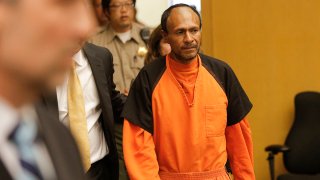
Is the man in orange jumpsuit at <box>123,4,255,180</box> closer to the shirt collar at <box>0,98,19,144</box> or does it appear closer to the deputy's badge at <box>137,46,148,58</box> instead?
the deputy's badge at <box>137,46,148,58</box>

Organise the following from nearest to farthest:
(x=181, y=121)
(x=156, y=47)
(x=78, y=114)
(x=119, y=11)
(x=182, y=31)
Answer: (x=78, y=114), (x=181, y=121), (x=182, y=31), (x=156, y=47), (x=119, y=11)

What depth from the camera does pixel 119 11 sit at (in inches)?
179

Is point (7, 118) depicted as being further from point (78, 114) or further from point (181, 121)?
point (181, 121)

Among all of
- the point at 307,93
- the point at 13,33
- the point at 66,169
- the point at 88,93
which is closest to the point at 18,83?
the point at 13,33

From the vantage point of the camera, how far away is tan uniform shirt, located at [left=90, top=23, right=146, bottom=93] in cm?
447

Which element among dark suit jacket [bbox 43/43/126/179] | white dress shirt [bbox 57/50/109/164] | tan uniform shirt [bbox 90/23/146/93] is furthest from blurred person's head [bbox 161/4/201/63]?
tan uniform shirt [bbox 90/23/146/93]

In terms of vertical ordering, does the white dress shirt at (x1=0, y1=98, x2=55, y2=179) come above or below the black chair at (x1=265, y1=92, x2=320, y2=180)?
above

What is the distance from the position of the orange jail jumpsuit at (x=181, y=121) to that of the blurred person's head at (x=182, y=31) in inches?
1.9

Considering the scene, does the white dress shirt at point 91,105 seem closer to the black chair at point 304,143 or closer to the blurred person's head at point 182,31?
the blurred person's head at point 182,31

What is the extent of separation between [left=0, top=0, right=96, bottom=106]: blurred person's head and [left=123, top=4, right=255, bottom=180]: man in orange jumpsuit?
6.71 ft

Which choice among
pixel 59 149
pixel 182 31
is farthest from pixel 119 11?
pixel 59 149

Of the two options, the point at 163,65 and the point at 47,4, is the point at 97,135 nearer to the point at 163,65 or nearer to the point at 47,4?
the point at 163,65

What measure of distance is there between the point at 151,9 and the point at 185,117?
3965 millimetres

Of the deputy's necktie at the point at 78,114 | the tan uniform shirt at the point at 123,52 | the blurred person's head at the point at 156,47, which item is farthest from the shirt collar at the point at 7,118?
the tan uniform shirt at the point at 123,52
